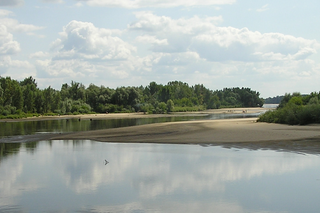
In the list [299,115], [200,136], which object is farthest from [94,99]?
[200,136]

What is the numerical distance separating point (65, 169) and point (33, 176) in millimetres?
1986

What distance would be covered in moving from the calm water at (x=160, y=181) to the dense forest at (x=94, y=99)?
187 ft

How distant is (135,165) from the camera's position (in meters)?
19.9

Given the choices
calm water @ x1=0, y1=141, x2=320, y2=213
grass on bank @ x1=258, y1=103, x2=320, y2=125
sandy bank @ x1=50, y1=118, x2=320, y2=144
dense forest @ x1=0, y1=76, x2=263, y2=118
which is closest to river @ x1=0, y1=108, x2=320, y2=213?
calm water @ x1=0, y1=141, x2=320, y2=213

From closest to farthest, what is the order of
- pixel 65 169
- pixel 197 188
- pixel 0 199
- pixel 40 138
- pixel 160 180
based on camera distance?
pixel 0 199 < pixel 197 188 < pixel 160 180 < pixel 65 169 < pixel 40 138

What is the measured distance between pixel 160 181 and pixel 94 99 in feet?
319

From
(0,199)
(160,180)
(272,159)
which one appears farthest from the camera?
(272,159)

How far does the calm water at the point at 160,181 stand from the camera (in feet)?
42.0

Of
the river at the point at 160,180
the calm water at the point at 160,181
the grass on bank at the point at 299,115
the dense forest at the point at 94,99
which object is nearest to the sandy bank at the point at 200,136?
the river at the point at 160,180

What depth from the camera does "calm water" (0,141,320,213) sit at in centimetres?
1280

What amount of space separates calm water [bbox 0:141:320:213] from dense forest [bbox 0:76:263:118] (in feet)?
187

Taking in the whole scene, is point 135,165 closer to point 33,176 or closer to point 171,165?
point 171,165

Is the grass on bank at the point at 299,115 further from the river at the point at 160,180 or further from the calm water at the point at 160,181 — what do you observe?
the calm water at the point at 160,181

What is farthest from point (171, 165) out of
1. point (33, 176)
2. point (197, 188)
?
point (33, 176)
